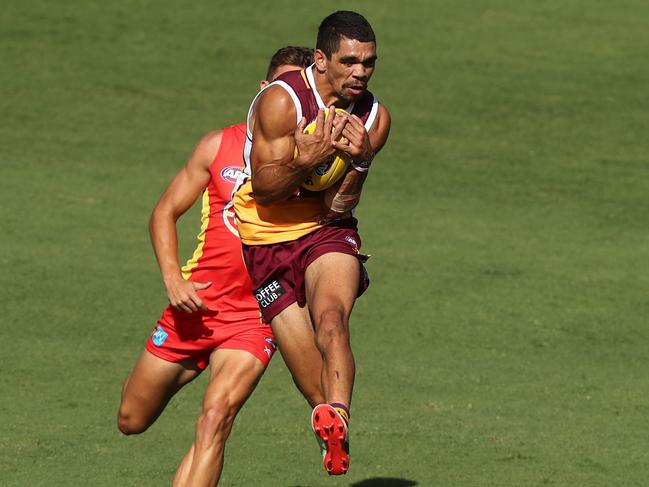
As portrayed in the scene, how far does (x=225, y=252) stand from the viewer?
8.45 meters

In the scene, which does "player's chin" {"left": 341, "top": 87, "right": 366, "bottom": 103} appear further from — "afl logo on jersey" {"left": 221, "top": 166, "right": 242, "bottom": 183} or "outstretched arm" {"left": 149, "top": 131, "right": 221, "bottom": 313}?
"outstretched arm" {"left": 149, "top": 131, "right": 221, "bottom": 313}

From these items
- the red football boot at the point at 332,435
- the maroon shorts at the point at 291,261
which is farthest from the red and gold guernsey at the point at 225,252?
the red football boot at the point at 332,435

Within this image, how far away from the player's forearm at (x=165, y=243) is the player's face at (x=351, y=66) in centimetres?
157

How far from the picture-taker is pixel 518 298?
14273mm

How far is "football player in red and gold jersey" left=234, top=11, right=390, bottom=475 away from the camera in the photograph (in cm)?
724

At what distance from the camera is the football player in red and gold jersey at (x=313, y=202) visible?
7.24 metres

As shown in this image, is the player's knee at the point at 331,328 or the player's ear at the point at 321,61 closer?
the player's knee at the point at 331,328

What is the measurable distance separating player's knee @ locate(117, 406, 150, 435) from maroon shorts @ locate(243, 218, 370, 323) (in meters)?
1.38

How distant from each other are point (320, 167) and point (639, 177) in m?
11.7

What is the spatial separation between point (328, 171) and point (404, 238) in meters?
8.60

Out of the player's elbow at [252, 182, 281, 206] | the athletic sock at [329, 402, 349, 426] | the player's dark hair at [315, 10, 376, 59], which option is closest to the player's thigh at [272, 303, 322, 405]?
the player's elbow at [252, 182, 281, 206]

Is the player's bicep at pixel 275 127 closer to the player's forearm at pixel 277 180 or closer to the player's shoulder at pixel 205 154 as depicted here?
the player's forearm at pixel 277 180

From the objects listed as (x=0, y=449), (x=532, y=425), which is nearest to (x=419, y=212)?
(x=532, y=425)

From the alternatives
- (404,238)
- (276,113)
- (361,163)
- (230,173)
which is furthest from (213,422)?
(404,238)
